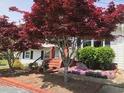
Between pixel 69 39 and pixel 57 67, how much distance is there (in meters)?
9.11

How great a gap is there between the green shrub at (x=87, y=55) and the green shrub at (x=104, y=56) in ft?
1.72

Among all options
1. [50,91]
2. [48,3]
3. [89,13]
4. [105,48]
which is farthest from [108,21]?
[105,48]

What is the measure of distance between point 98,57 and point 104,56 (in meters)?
0.56

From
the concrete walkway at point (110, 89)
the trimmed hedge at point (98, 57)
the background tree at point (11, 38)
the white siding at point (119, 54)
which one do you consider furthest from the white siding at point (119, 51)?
the concrete walkway at point (110, 89)

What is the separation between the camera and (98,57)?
2572 centimetres

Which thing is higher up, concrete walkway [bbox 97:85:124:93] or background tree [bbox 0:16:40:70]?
background tree [bbox 0:16:40:70]

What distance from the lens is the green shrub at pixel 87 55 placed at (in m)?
26.2

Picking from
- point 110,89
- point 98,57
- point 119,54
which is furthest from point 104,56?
point 110,89

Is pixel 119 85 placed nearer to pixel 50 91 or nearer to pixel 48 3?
pixel 50 91

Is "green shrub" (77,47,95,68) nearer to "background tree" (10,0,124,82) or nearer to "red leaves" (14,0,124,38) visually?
"background tree" (10,0,124,82)

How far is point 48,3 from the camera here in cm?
1622

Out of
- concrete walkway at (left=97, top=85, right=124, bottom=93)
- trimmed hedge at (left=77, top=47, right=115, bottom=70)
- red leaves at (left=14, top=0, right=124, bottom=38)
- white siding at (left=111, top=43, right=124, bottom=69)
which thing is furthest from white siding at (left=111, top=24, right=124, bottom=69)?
red leaves at (left=14, top=0, right=124, bottom=38)

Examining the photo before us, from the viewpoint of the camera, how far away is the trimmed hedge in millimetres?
25398

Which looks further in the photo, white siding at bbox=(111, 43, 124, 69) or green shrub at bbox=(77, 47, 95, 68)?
green shrub at bbox=(77, 47, 95, 68)
